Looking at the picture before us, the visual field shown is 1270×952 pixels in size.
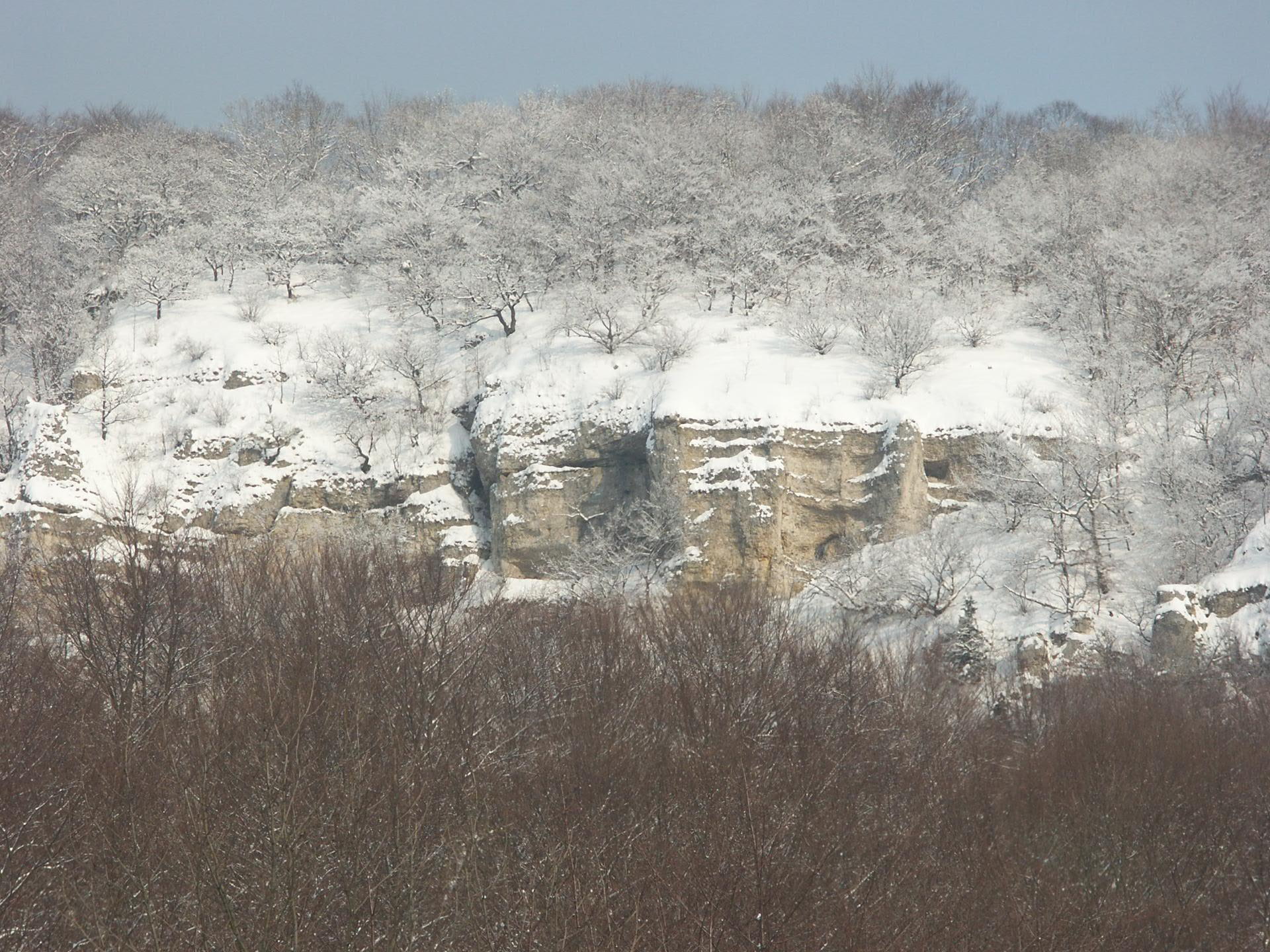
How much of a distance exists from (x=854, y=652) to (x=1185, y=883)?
407 inches

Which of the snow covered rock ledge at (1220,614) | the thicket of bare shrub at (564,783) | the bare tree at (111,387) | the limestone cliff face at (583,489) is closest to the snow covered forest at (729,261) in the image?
the bare tree at (111,387)

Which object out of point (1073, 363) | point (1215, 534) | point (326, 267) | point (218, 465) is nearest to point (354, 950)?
point (1215, 534)

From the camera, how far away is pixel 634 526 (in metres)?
33.2

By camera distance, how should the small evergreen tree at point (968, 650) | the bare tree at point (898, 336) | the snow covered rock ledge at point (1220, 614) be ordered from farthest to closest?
the bare tree at point (898, 336), the small evergreen tree at point (968, 650), the snow covered rock ledge at point (1220, 614)

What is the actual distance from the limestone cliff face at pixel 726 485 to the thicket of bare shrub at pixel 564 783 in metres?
5.49

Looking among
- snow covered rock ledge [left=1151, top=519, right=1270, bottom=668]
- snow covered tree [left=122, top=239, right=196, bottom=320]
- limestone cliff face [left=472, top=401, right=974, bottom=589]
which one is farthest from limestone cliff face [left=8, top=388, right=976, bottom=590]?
snow covered tree [left=122, top=239, right=196, bottom=320]

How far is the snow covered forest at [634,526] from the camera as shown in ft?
36.1

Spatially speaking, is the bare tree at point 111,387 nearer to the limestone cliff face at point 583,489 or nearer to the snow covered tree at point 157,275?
the limestone cliff face at point 583,489

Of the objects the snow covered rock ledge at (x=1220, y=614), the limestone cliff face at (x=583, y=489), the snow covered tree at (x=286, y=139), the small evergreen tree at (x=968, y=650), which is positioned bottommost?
the small evergreen tree at (x=968, y=650)

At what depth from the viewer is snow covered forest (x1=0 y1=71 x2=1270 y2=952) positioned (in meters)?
11.0

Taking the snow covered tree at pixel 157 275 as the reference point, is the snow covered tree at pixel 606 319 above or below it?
below

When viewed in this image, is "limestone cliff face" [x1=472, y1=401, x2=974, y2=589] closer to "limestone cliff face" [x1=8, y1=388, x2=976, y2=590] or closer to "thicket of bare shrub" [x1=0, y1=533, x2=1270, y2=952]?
"limestone cliff face" [x1=8, y1=388, x2=976, y2=590]

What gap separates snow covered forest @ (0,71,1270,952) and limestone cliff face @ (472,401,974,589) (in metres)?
0.15

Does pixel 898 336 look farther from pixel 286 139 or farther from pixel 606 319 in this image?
pixel 286 139
